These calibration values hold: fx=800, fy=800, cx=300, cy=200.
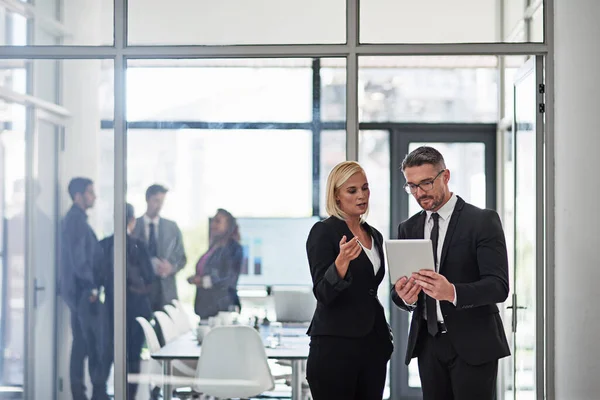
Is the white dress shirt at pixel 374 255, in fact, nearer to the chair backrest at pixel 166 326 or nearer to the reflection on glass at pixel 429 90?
the chair backrest at pixel 166 326

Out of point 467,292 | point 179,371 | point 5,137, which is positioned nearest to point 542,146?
point 467,292

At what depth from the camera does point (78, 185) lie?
4594 millimetres

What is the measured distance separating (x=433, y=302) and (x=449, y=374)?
31cm

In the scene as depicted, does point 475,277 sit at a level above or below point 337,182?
below

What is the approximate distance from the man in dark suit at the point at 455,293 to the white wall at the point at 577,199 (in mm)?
693

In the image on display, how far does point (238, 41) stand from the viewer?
4.52m

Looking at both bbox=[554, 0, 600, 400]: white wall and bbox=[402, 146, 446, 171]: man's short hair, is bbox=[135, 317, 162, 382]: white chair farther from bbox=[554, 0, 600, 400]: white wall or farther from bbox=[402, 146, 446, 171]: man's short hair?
bbox=[554, 0, 600, 400]: white wall

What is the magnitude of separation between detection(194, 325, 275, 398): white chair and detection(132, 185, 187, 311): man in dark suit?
0.35 meters

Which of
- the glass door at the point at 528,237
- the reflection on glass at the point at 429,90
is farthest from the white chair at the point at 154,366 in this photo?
the reflection on glass at the point at 429,90

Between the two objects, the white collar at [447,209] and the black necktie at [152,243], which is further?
the black necktie at [152,243]

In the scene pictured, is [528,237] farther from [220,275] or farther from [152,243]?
[152,243]

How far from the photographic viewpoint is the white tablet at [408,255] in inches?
125

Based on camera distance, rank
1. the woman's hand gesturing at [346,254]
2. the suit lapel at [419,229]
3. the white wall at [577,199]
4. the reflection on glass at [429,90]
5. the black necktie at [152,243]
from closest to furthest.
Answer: the woman's hand gesturing at [346,254]
the suit lapel at [419,229]
the white wall at [577,199]
the black necktie at [152,243]
the reflection on glass at [429,90]

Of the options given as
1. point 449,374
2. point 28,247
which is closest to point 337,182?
point 449,374
